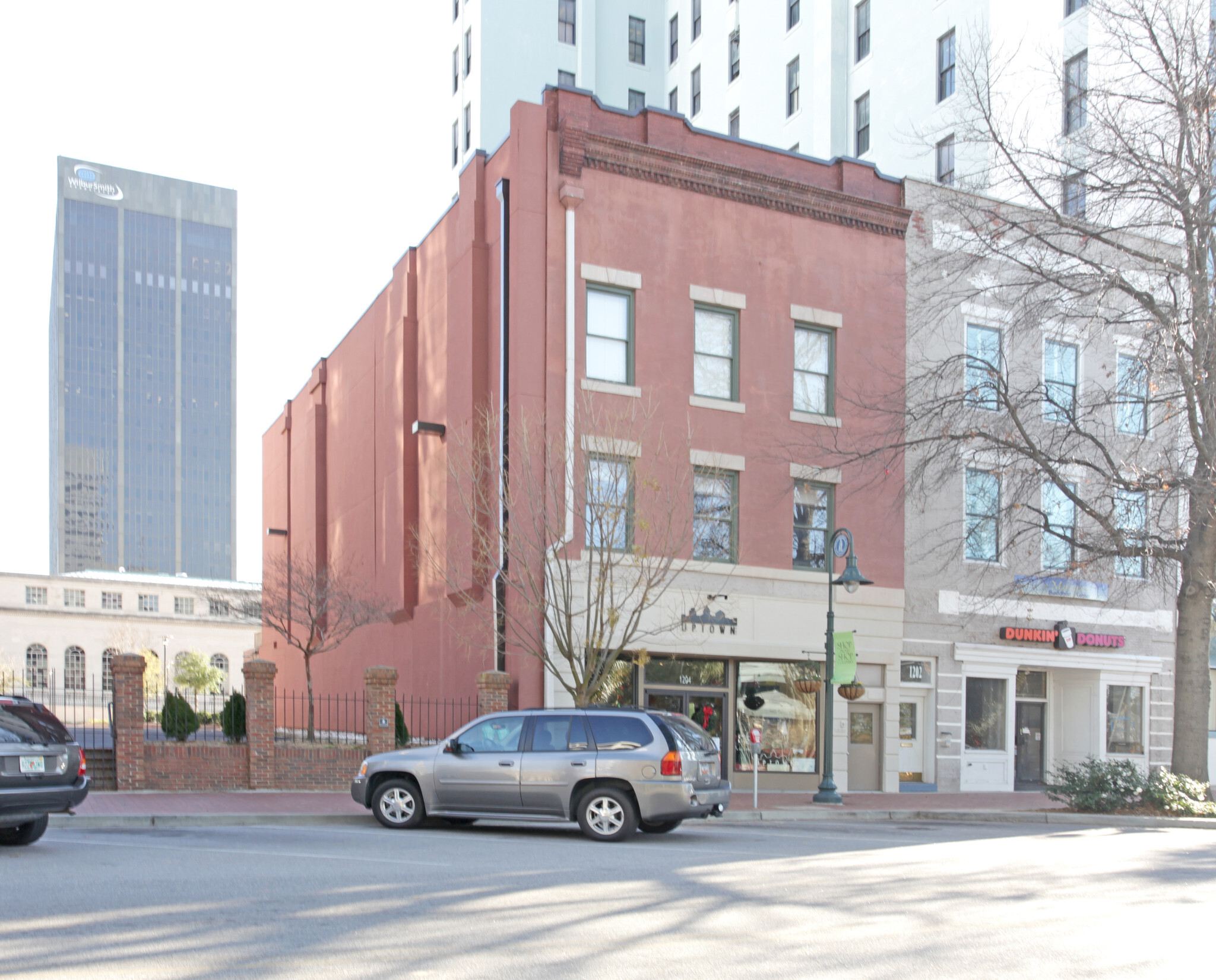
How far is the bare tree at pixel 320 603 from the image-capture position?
93.0ft

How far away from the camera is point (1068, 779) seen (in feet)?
66.5

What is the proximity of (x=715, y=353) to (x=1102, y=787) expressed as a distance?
34.6 ft

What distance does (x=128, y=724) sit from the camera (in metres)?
19.3

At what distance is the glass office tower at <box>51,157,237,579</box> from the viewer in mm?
149375

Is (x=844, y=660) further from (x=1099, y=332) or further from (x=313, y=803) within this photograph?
(x=313, y=803)

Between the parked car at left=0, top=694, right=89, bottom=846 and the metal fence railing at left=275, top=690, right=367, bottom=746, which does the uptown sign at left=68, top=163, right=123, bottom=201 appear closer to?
the metal fence railing at left=275, top=690, right=367, bottom=746

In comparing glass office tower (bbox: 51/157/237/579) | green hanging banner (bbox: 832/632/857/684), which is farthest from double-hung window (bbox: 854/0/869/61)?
glass office tower (bbox: 51/157/237/579)

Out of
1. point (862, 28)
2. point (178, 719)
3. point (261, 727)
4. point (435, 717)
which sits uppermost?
point (862, 28)

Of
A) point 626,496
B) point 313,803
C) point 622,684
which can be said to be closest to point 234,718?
point 313,803

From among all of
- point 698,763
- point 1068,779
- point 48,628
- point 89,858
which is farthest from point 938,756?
point 48,628

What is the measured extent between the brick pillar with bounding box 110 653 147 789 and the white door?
14.9 m

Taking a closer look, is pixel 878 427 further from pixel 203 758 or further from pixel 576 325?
pixel 203 758

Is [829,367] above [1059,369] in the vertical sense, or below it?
below

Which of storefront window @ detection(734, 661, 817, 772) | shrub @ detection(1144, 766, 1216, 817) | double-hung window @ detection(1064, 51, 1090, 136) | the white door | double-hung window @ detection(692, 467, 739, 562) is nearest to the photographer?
shrub @ detection(1144, 766, 1216, 817)
